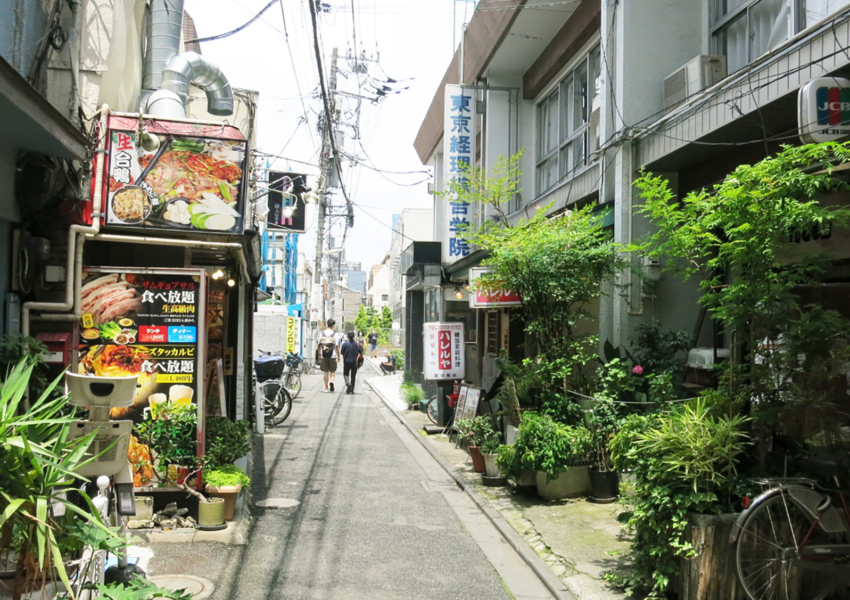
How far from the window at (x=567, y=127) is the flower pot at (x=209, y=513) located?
25.4 ft

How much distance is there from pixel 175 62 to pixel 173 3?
1.13 meters

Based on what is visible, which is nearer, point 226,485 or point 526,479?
point 226,485

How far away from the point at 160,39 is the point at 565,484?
870 centimetres

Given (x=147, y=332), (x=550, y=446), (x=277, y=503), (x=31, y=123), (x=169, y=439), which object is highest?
(x=31, y=123)

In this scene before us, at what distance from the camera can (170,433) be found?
8.07 meters

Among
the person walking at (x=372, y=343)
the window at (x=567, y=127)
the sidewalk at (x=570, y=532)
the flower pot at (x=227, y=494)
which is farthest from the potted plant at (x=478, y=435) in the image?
Answer: the person walking at (x=372, y=343)

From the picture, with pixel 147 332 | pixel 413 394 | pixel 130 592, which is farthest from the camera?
pixel 413 394

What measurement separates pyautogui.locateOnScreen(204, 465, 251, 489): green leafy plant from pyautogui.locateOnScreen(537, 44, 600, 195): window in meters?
7.34

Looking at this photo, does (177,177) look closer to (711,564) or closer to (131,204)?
(131,204)

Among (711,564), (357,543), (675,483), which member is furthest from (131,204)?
(711,564)

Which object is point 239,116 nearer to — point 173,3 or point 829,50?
point 173,3

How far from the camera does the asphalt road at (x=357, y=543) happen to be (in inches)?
248

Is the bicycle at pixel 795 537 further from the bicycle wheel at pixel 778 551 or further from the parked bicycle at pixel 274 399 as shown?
the parked bicycle at pixel 274 399

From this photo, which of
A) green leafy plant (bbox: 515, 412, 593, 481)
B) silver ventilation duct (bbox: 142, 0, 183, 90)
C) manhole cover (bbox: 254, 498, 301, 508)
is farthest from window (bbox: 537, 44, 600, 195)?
manhole cover (bbox: 254, 498, 301, 508)
